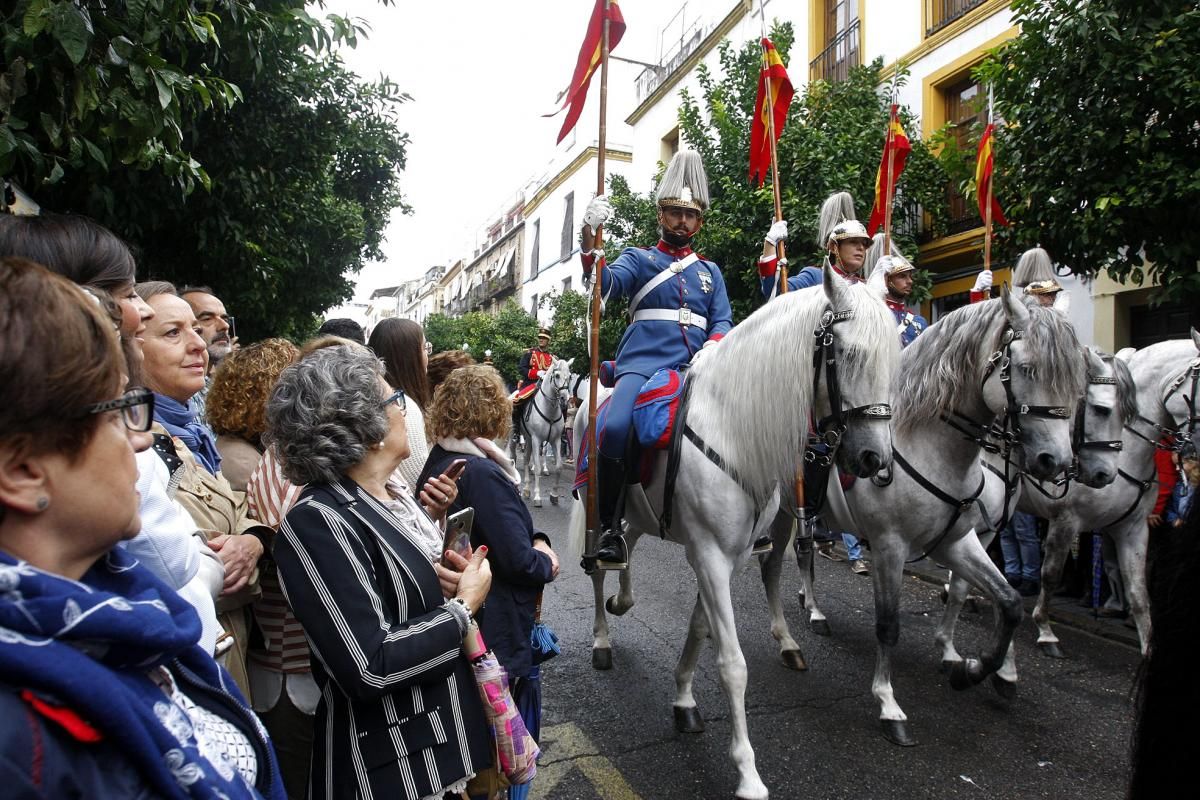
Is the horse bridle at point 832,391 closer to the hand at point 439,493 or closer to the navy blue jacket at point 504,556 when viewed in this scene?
the navy blue jacket at point 504,556

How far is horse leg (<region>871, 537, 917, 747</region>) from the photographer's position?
3555 mm

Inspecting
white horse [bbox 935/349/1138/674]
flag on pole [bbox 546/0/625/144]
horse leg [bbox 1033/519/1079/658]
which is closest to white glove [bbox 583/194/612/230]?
flag on pole [bbox 546/0/625/144]

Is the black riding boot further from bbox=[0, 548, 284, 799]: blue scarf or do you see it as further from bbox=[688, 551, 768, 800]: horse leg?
bbox=[0, 548, 284, 799]: blue scarf

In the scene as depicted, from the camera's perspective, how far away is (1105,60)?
17.6 feet

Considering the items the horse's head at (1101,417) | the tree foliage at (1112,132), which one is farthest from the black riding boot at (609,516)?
the tree foliage at (1112,132)

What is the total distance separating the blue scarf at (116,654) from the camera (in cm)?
78

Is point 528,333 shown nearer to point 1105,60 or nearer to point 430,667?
point 1105,60

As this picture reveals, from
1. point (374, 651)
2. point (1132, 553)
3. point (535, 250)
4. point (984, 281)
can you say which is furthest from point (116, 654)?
point (535, 250)

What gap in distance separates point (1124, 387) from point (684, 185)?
118 inches

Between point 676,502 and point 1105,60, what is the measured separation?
4.81 metres

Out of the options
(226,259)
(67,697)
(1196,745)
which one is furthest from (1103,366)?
(226,259)

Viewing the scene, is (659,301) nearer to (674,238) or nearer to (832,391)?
(674,238)

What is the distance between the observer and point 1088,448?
420 cm

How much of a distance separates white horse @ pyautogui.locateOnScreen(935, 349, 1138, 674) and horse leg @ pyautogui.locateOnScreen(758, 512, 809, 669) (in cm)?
87
